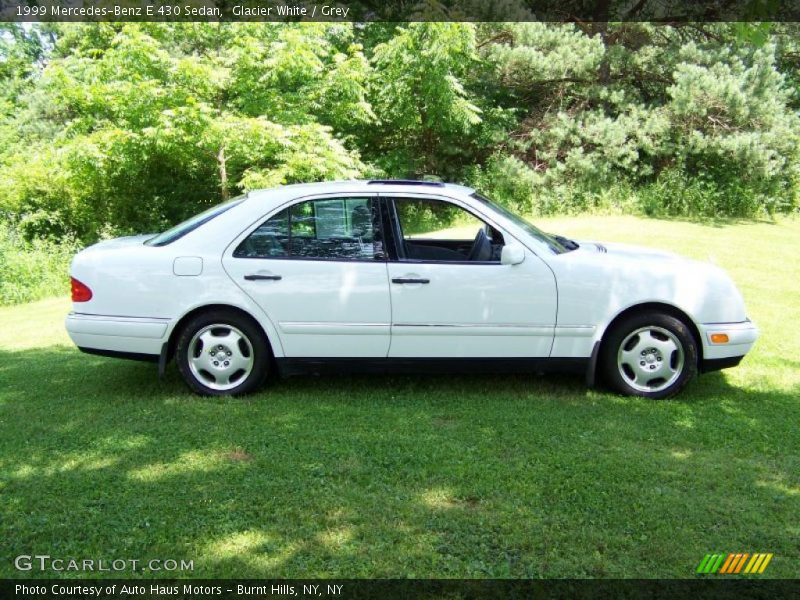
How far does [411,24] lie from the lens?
18344 mm

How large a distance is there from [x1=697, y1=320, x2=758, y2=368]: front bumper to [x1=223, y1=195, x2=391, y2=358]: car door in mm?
2329

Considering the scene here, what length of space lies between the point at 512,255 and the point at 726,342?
1697mm

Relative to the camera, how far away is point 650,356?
5074mm

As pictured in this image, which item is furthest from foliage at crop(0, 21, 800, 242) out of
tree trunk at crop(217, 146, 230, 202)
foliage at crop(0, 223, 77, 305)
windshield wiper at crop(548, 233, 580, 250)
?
windshield wiper at crop(548, 233, 580, 250)

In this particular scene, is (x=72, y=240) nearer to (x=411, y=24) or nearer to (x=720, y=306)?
(x=411, y=24)

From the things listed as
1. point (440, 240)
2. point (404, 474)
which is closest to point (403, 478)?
point (404, 474)

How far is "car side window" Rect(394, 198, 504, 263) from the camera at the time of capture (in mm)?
5148

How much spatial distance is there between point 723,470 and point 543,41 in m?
16.9

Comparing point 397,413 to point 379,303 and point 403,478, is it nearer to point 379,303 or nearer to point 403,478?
point 379,303

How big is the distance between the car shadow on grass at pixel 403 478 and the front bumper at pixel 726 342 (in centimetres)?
37

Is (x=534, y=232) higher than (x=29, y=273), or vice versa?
(x=534, y=232)

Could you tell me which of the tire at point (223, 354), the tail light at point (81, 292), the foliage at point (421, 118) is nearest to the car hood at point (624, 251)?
the tire at point (223, 354)

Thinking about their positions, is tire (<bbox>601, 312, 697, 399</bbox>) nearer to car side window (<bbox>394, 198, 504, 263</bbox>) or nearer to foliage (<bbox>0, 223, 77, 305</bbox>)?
car side window (<bbox>394, 198, 504, 263</bbox>)

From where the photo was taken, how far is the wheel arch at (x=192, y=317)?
5.04 meters
